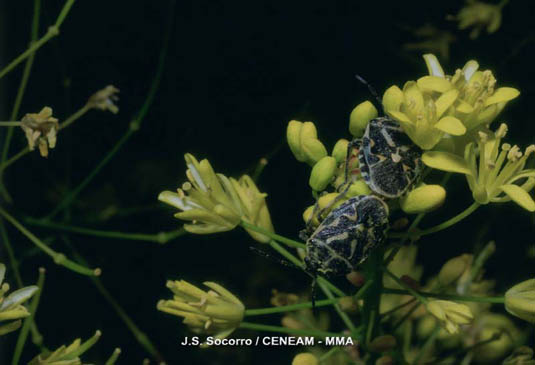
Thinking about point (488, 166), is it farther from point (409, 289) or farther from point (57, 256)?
point (57, 256)

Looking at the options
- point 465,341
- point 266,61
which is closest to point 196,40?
point 266,61

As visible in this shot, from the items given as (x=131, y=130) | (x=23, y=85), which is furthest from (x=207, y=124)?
(x=23, y=85)

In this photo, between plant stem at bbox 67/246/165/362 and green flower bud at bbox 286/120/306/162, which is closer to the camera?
green flower bud at bbox 286/120/306/162

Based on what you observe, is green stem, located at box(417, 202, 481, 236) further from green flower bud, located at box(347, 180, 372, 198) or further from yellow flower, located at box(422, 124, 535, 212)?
green flower bud, located at box(347, 180, 372, 198)

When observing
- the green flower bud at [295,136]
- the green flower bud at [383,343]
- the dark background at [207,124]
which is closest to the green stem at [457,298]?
the green flower bud at [383,343]

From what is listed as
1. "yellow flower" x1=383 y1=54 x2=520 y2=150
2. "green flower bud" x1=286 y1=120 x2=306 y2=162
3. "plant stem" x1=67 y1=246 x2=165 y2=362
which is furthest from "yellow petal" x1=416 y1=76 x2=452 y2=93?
"plant stem" x1=67 y1=246 x2=165 y2=362

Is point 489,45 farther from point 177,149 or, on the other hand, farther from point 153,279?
point 153,279
